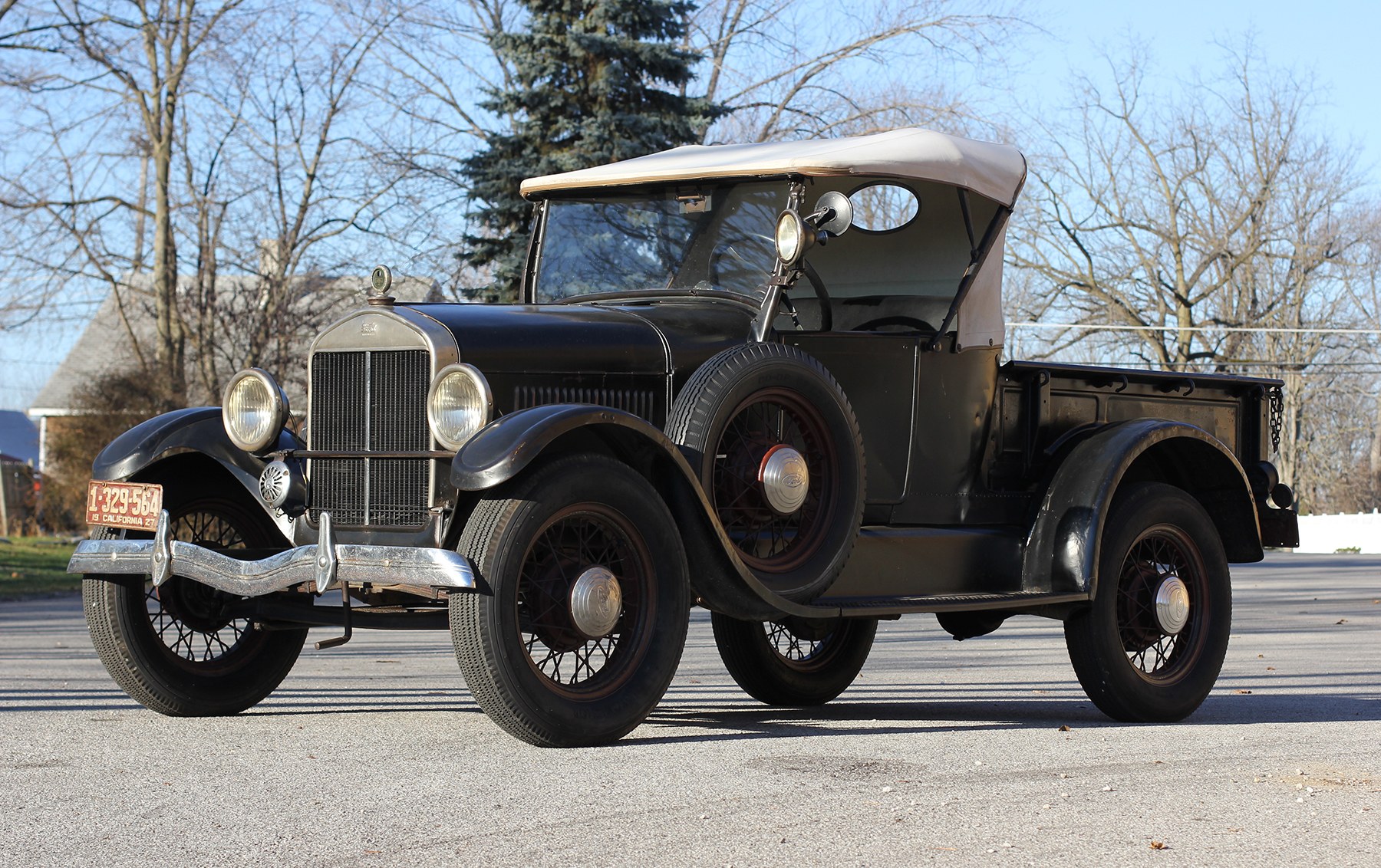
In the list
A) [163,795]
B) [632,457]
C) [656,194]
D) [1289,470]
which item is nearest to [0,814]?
[163,795]

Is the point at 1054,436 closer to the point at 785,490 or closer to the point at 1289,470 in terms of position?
the point at 785,490

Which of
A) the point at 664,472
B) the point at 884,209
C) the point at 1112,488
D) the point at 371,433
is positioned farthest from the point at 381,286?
the point at 1112,488

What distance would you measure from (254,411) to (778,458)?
2.19 m

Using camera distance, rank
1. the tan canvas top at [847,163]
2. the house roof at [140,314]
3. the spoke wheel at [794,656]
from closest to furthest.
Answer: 1. the tan canvas top at [847,163]
2. the spoke wheel at [794,656]
3. the house roof at [140,314]

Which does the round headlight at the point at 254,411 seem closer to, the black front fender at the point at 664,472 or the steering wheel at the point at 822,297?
the black front fender at the point at 664,472

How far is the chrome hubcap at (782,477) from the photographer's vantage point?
6.01m

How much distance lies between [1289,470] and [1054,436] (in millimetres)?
45321

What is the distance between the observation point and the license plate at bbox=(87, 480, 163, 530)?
6016 millimetres

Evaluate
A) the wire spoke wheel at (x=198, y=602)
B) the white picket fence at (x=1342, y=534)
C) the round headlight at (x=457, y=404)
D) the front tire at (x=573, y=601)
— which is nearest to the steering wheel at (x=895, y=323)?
the front tire at (x=573, y=601)

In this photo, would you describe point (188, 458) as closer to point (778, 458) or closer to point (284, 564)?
point (284, 564)

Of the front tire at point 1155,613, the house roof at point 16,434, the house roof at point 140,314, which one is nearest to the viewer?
the front tire at point 1155,613

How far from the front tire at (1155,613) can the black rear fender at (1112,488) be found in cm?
19

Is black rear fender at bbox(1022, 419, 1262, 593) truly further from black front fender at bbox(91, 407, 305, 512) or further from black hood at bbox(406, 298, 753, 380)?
black front fender at bbox(91, 407, 305, 512)

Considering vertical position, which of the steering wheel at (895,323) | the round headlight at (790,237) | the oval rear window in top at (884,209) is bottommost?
the steering wheel at (895,323)
